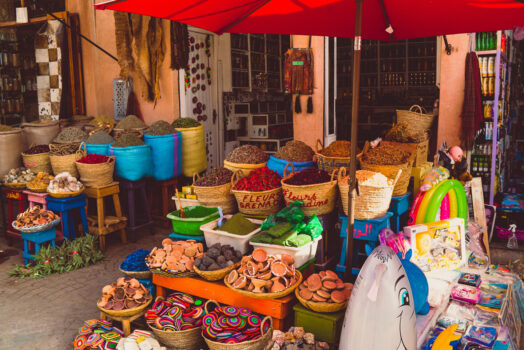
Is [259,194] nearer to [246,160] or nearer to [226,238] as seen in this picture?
[226,238]

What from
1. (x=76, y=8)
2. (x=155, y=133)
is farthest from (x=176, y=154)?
(x=76, y=8)

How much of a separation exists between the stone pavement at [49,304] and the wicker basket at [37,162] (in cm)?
91

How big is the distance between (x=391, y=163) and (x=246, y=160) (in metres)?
1.15

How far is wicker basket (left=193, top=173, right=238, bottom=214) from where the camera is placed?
335 centimetres

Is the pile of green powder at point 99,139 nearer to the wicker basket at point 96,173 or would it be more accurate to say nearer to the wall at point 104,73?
the wicker basket at point 96,173

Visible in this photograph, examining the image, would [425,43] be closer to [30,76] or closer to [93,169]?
[93,169]

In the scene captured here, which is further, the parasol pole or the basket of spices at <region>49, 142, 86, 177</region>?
the basket of spices at <region>49, 142, 86, 177</region>

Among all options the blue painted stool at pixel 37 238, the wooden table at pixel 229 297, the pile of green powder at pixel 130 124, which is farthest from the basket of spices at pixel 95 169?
the wooden table at pixel 229 297

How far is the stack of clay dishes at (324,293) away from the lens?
7.72 ft

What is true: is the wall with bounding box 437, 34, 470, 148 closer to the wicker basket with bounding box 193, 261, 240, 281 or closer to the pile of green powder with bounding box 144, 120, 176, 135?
the pile of green powder with bounding box 144, 120, 176, 135

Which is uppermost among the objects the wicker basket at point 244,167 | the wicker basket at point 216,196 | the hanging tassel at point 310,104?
the hanging tassel at point 310,104

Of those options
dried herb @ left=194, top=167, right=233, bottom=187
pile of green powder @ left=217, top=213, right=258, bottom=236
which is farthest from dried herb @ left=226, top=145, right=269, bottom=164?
pile of green powder @ left=217, top=213, right=258, bottom=236

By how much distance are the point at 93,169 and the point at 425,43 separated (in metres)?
6.18

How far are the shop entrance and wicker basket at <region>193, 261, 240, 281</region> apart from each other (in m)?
3.80
